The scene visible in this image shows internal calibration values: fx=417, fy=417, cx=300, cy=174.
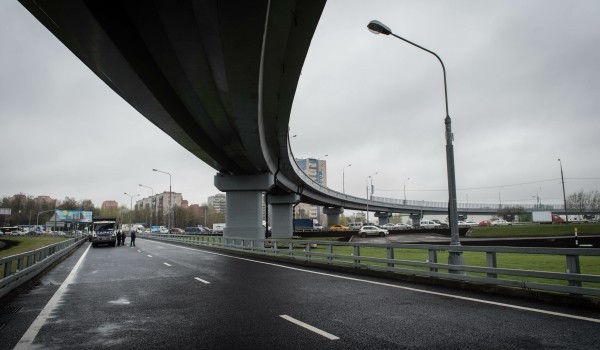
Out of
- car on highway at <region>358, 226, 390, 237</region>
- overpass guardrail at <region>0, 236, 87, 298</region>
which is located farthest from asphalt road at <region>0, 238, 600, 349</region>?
car on highway at <region>358, 226, 390, 237</region>

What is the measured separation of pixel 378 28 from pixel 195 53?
19.1ft

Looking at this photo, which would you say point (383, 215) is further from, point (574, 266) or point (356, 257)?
point (574, 266)

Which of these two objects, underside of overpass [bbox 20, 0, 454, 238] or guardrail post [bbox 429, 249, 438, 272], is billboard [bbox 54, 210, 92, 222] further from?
guardrail post [bbox 429, 249, 438, 272]

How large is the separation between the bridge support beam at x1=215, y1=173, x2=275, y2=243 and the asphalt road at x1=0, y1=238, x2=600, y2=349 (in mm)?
23720

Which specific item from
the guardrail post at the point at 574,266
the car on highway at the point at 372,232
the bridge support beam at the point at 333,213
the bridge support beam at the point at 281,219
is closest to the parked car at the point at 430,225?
the bridge support beam at the point at 333,213

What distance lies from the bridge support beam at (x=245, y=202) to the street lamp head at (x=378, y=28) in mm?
23719

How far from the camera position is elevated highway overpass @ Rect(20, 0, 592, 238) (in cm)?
977

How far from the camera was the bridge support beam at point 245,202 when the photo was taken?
36.1m

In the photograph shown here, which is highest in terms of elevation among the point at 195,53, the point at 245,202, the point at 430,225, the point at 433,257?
the point at 195,53

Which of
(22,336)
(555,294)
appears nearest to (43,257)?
(22,336)

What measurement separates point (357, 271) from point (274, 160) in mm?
20397

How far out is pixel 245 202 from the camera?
3669 centimetres

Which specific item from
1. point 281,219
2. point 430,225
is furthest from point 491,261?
point 430,225

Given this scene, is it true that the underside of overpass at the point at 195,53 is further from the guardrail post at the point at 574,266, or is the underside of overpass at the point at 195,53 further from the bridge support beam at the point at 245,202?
the bridge support beam at the point at 245,202
